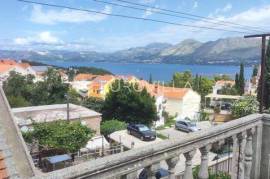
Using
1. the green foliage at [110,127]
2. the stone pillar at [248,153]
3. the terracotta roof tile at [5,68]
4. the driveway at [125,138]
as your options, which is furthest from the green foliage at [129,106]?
the terracotta roof tile at [5,68]

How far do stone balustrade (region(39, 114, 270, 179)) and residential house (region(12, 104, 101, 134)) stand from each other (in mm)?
23289

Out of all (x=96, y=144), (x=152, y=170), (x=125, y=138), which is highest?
(x=152, y=170)

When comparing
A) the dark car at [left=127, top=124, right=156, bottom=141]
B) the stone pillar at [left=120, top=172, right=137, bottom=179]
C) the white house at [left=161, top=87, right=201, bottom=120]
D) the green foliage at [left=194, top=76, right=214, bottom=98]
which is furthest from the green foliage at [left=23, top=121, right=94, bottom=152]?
the green foliage at [left=194, top=76, right=214, bottom=98]

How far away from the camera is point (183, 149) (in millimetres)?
2479

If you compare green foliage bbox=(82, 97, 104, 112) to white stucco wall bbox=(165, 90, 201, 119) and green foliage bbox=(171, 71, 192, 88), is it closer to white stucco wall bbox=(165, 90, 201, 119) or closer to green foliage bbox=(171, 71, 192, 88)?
white stucco wall bbox=(165, 90, 201, 119)

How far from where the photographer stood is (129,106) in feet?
136

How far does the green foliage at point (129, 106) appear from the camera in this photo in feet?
136

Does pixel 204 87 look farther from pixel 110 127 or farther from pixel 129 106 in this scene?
pixel 110 127

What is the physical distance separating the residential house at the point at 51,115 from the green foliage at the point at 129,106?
32.0 feet

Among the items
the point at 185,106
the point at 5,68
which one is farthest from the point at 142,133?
the point at 5,68

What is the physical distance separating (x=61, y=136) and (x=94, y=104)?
25.5 metres

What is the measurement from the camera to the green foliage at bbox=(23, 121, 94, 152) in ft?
76.0

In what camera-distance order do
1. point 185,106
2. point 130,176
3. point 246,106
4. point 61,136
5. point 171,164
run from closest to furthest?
point 130,176
point 171,164
point 61,136
point 246,106
point 185,106

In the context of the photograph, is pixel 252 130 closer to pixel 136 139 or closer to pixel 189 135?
pixel 189 135
